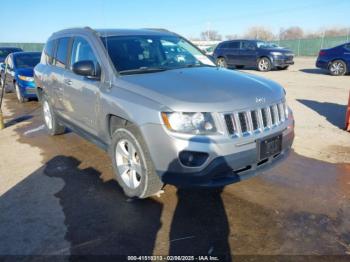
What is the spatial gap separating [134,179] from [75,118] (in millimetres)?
1768

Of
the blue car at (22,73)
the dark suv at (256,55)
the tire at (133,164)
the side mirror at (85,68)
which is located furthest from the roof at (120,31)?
the dark suv at (256,55)

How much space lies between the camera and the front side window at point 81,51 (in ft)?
14.7

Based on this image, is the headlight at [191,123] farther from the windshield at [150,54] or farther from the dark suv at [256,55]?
the dark suv at [256,55]

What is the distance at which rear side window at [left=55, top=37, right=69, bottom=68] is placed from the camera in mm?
5383

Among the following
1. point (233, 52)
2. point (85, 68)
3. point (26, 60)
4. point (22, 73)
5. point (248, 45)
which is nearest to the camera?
point (85, 68)

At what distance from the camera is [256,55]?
19.2 meters

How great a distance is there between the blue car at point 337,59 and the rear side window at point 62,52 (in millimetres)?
13959

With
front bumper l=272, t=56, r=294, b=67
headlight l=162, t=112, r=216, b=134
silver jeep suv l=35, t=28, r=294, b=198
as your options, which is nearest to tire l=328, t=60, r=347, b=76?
front bumper l=272, t=56, r=294, b=67

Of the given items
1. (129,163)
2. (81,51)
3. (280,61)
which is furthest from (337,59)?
(129,163)

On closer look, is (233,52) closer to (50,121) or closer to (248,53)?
(248,53)

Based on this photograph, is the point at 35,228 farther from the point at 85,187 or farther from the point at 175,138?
the point at 175,138

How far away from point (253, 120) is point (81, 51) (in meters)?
2.73

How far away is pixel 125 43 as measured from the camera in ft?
14.7

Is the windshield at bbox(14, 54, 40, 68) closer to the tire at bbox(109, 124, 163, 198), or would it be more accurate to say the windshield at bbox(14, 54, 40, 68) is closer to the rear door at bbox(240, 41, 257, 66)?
the tire at bbox(109, 124, 163, 198)
